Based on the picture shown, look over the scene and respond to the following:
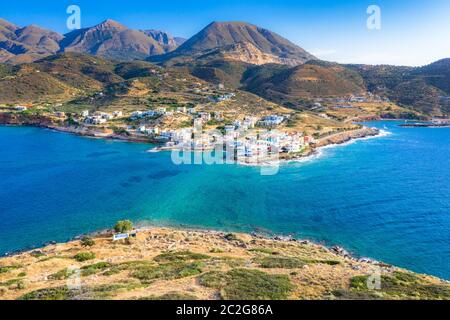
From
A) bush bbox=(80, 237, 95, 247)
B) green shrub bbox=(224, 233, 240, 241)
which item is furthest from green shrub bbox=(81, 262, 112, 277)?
green shrub bbox=(224, 233, 240, 241)

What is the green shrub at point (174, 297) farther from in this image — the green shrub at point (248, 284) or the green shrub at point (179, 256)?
the green shrub at point (179, 256)

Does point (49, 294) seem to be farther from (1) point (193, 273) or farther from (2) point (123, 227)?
(2) point (123, 227)

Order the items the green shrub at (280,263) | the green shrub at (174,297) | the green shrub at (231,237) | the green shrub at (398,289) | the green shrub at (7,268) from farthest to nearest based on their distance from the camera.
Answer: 1. the green shrub at (231,237)
2. the green shrub at (7,268)
3. the green shrub at (280,263)
4. the green shrub at (398,289)
5. the green shrub at (174,297)

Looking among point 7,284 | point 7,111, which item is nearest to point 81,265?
point 7,284

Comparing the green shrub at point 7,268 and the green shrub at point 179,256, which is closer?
the green shrub at point 7,268

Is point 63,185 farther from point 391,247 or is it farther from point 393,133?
point 393,133

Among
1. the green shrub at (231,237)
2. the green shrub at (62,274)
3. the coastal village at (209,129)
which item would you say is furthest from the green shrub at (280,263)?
the coastal village at (209,129)

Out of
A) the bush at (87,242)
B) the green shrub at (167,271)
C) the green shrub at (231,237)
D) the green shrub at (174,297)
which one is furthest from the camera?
the green shrub at (231,237)

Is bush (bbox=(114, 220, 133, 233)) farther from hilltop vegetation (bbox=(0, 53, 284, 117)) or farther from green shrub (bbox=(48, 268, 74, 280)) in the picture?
hilltop vegetation (bbox=(0, 53, 284, 117))

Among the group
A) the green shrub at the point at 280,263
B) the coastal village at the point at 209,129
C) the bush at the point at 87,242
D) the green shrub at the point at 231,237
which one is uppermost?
the coastal village at the point at 209,129
